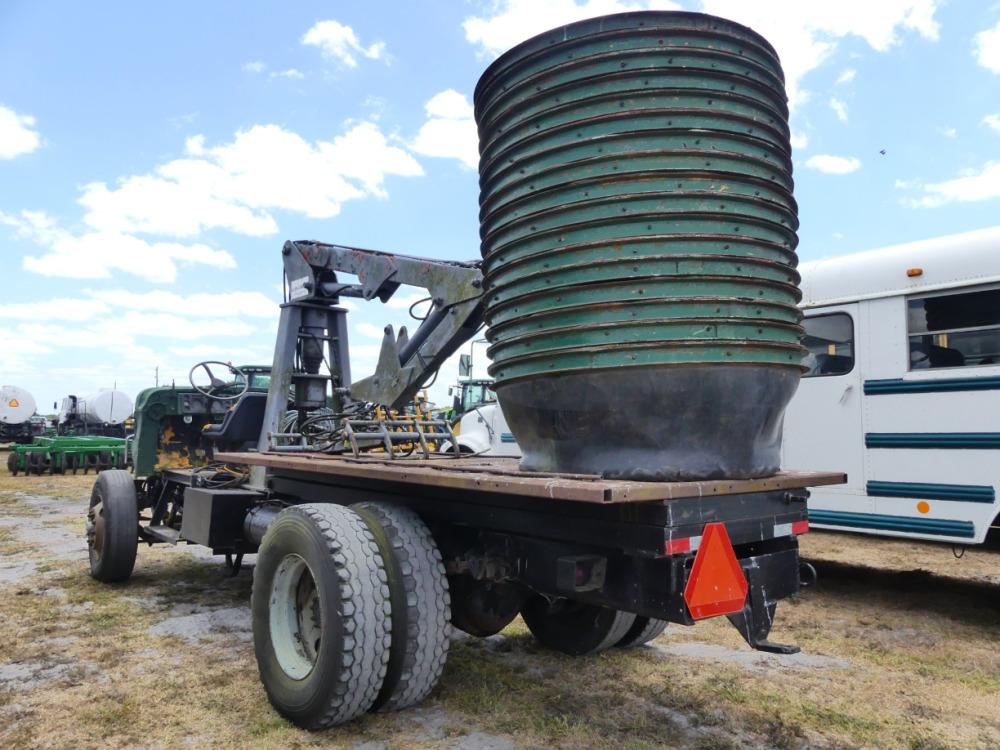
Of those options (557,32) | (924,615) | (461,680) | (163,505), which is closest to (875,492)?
(924,615)

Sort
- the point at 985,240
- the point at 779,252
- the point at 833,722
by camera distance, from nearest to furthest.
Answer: the point at 779,252
the point at 833,722
the point at 985,240

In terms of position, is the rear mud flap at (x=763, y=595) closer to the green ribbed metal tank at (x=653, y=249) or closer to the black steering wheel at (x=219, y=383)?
the green ribbed metal tank at (x=653, y=249)

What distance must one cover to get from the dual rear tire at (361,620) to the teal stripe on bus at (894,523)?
12.4 ft

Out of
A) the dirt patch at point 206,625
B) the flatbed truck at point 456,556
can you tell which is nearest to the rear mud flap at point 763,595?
the flatbed truck at point 456,556

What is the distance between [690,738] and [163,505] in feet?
17.5

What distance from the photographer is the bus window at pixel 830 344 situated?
19.9 feet

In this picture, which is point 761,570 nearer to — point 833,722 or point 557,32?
point 833,722

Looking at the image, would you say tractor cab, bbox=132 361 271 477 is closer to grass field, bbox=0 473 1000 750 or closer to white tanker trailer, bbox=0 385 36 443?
grass field, bbox=0 473 1000 750

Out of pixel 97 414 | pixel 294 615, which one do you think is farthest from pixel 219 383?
pixel 97 414

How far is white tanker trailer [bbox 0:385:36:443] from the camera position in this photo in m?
28.9

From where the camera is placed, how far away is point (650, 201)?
2938 mm

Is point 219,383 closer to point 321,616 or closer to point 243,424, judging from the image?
point 243,424

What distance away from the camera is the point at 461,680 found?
4055 mm

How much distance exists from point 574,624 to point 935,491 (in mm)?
2920
